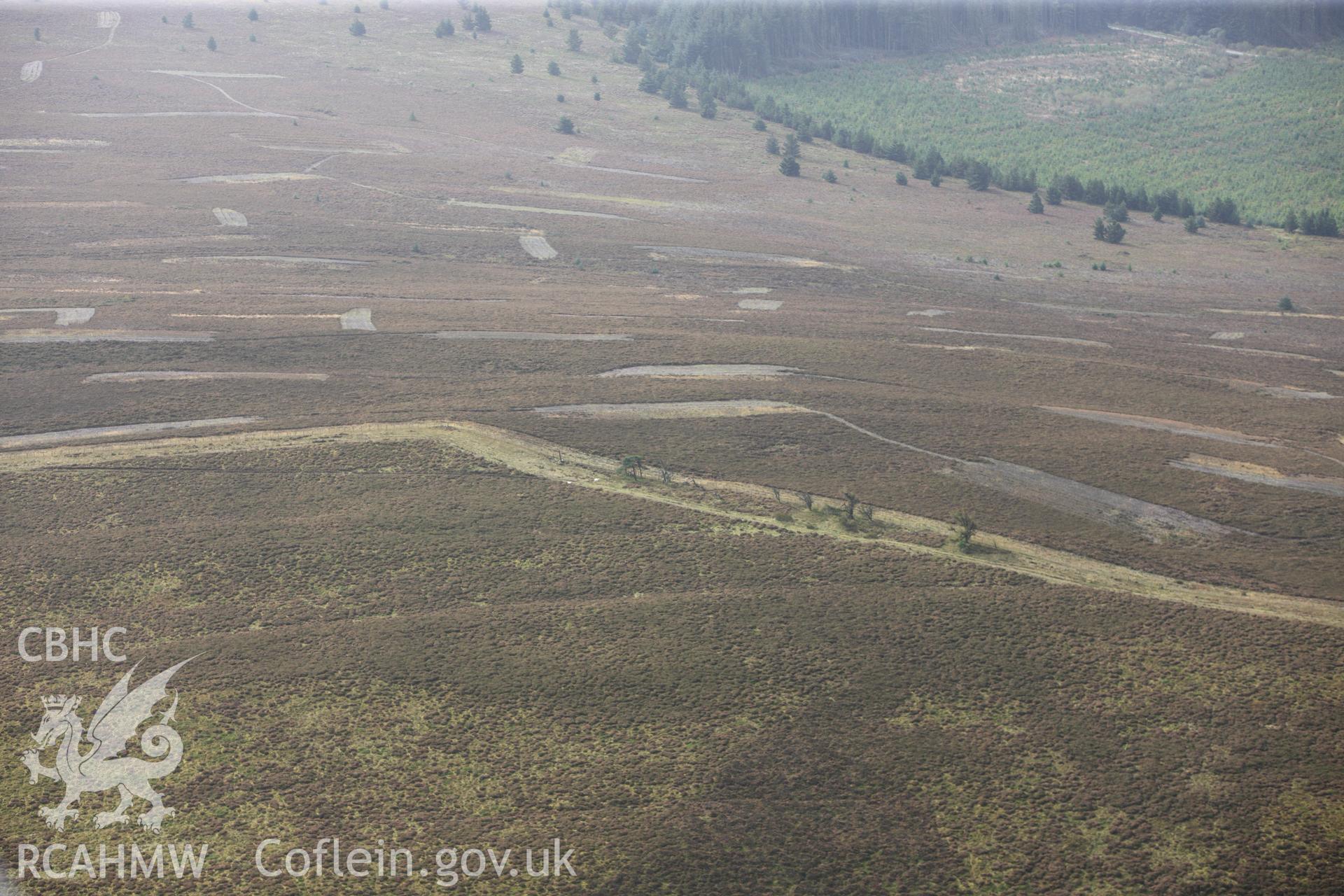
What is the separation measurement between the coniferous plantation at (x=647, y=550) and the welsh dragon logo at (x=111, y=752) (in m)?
0.08

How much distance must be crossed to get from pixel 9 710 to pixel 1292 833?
2059 centimetres

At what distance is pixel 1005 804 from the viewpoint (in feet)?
55.3

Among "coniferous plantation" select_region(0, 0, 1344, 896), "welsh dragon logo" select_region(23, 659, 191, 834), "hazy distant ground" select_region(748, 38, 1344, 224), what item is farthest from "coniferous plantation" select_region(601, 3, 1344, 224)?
"welsh dragon logo" select_region(23, 659, 191, 834)

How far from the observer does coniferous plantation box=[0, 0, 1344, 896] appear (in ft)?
53.2

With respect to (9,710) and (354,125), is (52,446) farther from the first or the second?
(354,125)

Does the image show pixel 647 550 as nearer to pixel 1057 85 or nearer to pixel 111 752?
pixel 111 752

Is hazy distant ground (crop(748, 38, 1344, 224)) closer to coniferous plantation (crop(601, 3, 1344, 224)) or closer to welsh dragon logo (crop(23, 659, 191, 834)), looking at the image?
coniferous plantation (crop(601, 3, 1344, 224))

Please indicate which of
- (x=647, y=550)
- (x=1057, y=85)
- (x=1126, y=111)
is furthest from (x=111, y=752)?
(x=1057, y=85)

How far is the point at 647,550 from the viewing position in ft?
82.0

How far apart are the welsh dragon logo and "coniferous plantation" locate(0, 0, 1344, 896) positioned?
0.26 ft

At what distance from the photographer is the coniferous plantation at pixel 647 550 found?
16.2m

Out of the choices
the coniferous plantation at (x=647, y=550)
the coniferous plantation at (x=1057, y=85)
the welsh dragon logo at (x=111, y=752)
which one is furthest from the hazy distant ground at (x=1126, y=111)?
the welsh dragon logo at (x=111, y=752)

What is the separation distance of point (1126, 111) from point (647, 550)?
106 m

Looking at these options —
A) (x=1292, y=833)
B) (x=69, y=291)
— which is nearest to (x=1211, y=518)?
(x=1292, y=833)
